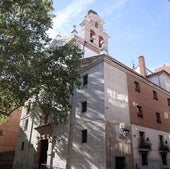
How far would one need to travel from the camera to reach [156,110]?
66.8 ft

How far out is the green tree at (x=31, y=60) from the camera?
41.5 feet

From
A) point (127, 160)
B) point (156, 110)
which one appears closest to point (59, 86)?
point (127, 160)

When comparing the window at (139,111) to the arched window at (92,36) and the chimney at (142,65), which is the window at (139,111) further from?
the arched window at (92,36)

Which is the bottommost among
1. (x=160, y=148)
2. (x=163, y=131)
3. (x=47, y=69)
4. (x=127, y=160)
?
(x=127, y=160)

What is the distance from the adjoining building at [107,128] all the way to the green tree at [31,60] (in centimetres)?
240

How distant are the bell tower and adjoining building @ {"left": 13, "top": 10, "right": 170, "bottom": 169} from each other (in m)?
5.94

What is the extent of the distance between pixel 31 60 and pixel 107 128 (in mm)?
7276

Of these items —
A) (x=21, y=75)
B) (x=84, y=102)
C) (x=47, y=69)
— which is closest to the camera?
(x=21, y=75)

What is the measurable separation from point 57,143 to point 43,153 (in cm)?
336

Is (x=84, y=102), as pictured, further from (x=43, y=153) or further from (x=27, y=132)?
(x=27, y=132)

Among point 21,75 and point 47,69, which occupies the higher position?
point 47,69

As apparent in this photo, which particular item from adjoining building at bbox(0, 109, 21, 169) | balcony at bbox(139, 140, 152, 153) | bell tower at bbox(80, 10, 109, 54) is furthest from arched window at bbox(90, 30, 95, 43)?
adjoining building at bbox(0, 109, 21, 169)

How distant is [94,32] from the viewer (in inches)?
1041

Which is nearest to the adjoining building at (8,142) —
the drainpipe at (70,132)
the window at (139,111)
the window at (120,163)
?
the drainpipe at (70,132)
